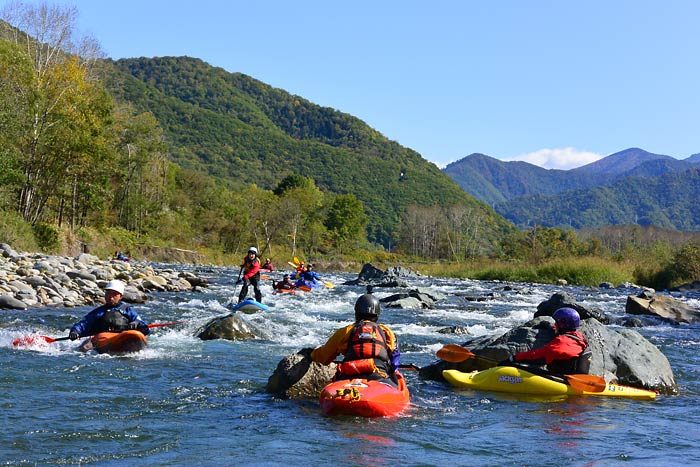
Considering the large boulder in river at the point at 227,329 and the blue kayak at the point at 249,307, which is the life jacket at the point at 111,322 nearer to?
the large boulder in river at the point at 227,329

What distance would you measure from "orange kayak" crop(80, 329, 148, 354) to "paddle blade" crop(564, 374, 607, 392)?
18.9 ft

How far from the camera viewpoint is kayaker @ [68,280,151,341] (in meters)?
9.39

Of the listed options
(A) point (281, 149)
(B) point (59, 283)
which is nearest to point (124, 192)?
(B) point (59, 283)

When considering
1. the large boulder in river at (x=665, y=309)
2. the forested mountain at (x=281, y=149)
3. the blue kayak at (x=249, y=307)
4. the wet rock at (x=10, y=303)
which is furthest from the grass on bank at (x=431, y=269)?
the forested mountain at (x=281, y=149)

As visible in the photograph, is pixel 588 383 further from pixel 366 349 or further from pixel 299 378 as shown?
pixel 299 378

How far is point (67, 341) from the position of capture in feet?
31.0

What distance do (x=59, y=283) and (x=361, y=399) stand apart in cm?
1203

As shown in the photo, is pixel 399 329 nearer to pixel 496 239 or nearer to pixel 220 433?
pixel 220 433

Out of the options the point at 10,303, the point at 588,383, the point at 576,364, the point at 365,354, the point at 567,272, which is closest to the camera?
the point at 365,354

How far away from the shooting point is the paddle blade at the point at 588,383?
759 centimetres

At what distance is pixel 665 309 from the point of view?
52.4ft

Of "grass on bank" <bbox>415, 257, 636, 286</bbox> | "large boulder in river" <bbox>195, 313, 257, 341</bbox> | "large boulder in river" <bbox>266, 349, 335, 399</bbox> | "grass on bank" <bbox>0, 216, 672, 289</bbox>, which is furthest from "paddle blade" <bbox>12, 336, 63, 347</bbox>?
"grass on bank" <bbox>415, 257, 636, 286</bbox>

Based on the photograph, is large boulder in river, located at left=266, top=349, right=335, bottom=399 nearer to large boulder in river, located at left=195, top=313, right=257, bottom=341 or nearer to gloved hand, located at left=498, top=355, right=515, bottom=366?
gloved hand, located at left=498, top=355, right=515, bottom=366

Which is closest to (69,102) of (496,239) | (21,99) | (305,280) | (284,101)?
(21,99)
